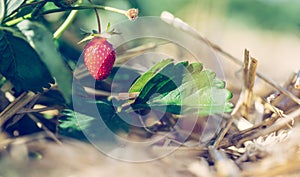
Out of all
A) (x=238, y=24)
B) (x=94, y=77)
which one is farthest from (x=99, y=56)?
(x=238, y=24)

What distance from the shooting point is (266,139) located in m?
0.80

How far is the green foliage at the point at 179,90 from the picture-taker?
0.80 meters

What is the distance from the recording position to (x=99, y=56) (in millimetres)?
817

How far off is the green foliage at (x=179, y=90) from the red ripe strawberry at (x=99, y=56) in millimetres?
47

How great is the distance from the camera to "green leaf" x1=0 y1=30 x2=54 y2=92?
2.53ft

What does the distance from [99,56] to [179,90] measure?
0.36ft

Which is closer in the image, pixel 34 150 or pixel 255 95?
pixel 34 150

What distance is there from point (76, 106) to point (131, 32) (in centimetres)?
23

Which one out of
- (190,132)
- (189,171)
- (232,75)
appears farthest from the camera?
(232,75)

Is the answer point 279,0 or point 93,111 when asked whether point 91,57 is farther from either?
point 279,0

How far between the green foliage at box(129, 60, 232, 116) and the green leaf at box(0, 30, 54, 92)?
115mm

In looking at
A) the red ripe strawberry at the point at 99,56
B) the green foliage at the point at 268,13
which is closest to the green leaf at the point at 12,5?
the red ripe strawberry at the point at 99,56

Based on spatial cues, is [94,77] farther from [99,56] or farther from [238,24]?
[238,24]

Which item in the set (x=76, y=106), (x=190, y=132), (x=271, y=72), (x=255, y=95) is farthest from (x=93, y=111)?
(x=271, y=72)
